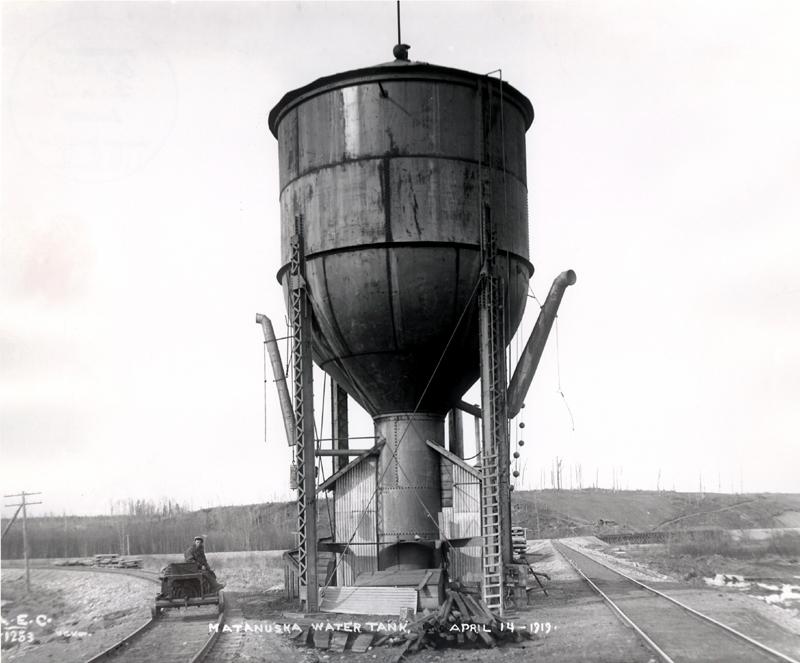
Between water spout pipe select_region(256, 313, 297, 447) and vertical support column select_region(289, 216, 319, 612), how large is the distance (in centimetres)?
109

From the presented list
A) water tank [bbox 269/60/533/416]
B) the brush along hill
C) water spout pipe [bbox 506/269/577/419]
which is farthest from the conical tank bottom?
the brush along hill

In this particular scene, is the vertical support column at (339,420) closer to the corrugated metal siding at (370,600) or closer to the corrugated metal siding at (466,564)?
the corrugated metal siding at (466,564)

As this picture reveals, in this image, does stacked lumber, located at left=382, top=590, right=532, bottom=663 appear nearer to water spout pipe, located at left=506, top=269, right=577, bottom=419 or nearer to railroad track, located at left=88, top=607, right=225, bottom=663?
railroad track, located at left=88, top=607, right=225, bottom=663

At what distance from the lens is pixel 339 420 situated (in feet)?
58.8

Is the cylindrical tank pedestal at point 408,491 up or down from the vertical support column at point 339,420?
down

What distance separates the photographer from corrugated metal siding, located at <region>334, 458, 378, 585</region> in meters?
15.9

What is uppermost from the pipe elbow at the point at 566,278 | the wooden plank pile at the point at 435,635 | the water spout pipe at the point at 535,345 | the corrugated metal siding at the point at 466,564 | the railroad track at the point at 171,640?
the pipe elbow at the point at 566,278

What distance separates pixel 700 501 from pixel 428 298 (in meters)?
70.1

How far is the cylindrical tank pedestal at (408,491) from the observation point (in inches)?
616

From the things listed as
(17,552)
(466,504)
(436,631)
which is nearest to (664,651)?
(436,631)

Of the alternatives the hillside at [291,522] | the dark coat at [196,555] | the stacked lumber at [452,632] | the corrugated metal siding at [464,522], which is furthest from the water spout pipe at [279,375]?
the hillside at [291,522]

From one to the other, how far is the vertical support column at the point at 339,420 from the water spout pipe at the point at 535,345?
12.2 ft

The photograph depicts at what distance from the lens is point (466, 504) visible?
15.6 meters

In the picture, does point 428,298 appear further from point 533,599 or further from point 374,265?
point 533,599
